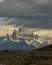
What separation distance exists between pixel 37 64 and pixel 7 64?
666 inches

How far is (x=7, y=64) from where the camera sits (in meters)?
125

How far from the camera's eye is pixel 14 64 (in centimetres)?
12600

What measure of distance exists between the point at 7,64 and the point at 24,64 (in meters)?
8.16

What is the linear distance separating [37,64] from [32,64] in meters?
2.45

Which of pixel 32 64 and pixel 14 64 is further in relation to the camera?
pixel 32 64

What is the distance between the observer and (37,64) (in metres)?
134

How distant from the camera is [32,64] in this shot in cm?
13462

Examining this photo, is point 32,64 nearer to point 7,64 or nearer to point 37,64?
point 37,64

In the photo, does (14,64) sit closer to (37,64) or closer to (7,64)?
(7,64)

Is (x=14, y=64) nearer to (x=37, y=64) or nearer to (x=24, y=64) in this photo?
(x=24, y=64)

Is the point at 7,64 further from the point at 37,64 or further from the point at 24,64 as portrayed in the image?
the point at 37,64

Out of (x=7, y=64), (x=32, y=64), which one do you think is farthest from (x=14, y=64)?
(x=32, y=64)

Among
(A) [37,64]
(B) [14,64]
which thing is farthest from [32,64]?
(B) [14,64]

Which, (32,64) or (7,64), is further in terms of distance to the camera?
(32,64)
